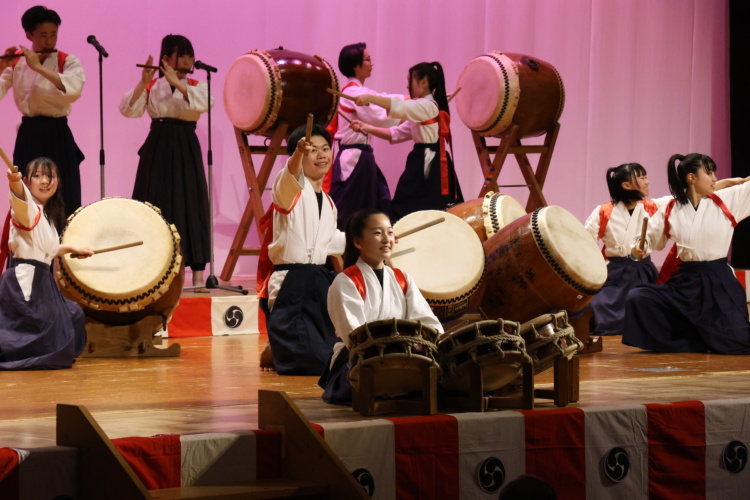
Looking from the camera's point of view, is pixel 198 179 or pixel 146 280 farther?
pixel 198 179

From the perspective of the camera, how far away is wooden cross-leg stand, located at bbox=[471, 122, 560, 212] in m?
6.61

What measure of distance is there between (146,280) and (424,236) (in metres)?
1.14

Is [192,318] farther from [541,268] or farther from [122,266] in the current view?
[541,268]

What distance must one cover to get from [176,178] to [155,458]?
142 inches

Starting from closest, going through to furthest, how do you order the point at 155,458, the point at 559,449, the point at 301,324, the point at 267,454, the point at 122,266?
the point at 155,458 < the point at 267,454 < the point at 559,449 < the point at 301,324 < the point at 122,266

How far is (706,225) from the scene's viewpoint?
16.4 feet

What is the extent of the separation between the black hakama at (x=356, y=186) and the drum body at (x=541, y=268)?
4.98 ft

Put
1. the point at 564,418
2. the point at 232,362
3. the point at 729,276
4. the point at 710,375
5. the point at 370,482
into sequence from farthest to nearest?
the point at 729,276 → the point at 232,362 → the point at 710,375 → the point at 564,418 → the point at 370,482

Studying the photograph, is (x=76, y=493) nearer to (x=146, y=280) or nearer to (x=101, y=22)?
(x=146, y=280)

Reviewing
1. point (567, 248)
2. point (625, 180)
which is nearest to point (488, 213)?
point (567, 248)

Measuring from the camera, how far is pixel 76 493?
239 centimetres

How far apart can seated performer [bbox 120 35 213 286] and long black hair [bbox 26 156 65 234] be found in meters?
1.32

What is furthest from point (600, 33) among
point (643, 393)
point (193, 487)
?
point (193, 487)

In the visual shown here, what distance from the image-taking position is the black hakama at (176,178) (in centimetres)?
586
